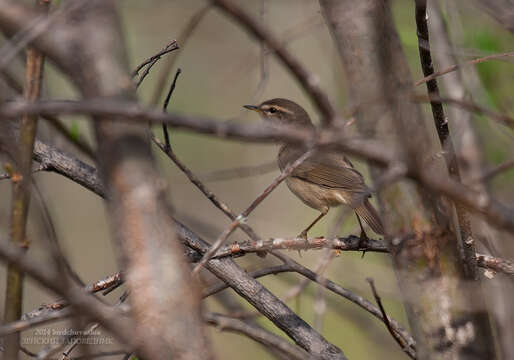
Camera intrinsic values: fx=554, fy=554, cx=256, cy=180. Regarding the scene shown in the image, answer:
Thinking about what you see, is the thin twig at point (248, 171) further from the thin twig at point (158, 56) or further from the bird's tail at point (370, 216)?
the bird's tail at point (370, 216)

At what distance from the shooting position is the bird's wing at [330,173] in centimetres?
486

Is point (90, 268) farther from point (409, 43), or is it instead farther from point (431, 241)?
point (431, 241)

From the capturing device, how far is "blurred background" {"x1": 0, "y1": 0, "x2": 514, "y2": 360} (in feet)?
15.9

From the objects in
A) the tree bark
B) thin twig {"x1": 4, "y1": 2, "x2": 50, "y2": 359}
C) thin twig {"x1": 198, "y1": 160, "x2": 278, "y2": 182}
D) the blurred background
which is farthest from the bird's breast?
thin twig {"x1": 4, "y1": 2, "x2": 50, "y2": 359}

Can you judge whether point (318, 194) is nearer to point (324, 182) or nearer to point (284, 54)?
point (324, 182)

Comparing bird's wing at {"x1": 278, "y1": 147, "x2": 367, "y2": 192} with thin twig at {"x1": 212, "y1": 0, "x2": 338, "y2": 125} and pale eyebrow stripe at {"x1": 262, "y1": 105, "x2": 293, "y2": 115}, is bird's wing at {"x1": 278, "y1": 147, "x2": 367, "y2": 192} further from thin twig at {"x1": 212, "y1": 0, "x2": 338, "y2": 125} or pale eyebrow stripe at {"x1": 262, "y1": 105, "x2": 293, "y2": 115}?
thin twig at {"x1": 212, "y1": 0, "x2": 338, "y2": 125}

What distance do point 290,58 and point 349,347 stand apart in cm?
582

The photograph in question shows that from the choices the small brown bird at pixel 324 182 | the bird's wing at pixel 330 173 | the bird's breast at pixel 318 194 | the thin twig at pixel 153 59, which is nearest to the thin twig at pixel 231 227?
the thin twig at pixel 153 59

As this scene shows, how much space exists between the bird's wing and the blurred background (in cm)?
29

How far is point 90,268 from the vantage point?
8.21 metres

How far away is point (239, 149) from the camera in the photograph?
31.2 feet

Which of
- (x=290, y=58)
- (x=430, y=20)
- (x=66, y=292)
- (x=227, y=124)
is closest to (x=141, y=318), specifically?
(x=66, y=292)

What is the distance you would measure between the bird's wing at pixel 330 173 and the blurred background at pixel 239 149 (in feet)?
0.97

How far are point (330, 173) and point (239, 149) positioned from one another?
461 cm
